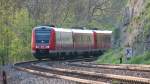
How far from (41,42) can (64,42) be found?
2.22 metres

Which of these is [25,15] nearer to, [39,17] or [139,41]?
[39,17]

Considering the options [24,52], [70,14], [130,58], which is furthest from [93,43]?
[70,14]

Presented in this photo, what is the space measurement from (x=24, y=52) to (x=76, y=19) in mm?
15156

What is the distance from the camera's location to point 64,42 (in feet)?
114

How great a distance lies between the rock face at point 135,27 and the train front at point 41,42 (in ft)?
18.8

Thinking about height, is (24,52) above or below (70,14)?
below

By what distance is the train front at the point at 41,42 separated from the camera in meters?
33.0

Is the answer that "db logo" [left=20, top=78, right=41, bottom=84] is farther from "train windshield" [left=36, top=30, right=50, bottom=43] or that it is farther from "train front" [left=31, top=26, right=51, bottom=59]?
"train windshield" [left=36, top=30, right=50, bottom=43]

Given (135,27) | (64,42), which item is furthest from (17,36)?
(135,27)

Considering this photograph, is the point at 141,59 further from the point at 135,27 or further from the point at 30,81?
the point at 30,81

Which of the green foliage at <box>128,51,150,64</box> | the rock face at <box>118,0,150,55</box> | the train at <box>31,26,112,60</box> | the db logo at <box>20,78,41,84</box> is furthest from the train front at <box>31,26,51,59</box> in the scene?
the db logo at <box>20,78,41,84</box>

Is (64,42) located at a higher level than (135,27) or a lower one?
lower

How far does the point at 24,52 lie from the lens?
54.8 meters

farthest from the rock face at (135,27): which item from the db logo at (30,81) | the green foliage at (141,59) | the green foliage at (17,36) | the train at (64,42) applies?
the green foliage at (17,36)
